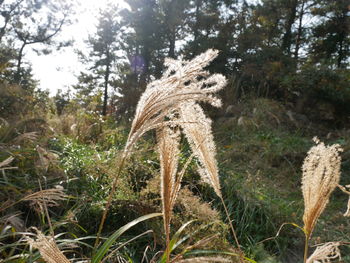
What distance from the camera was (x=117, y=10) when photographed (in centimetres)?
1669

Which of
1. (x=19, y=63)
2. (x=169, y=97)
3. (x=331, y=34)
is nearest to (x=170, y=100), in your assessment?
(x=169, y=97)

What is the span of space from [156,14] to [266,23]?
5.94 meters

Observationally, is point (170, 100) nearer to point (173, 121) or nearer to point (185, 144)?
point (173, 121)

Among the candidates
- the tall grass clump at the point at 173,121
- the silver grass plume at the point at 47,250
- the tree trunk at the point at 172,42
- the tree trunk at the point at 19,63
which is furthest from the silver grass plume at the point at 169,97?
the tree trunk at the point at 19,63

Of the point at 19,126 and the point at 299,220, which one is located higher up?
the point at 19,126

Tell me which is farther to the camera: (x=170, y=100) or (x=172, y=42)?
(x=172, y=42)

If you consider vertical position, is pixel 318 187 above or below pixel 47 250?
above

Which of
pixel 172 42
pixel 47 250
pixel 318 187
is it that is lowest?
pixel 47 250

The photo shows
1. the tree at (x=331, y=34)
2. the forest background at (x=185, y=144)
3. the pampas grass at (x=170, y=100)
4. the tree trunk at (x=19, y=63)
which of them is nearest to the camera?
the pampas grass at (x=170, y=100)

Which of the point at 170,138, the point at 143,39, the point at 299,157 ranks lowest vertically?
the point at 299,157

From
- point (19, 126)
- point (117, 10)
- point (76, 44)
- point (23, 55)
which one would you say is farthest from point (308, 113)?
point (23, 55)

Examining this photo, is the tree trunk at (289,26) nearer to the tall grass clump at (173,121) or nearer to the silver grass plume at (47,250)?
the tall grass clump at (173,121)

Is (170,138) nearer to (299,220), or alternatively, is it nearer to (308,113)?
(299,220)

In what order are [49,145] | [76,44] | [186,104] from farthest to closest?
[76,44], [49,145], [186,104]
